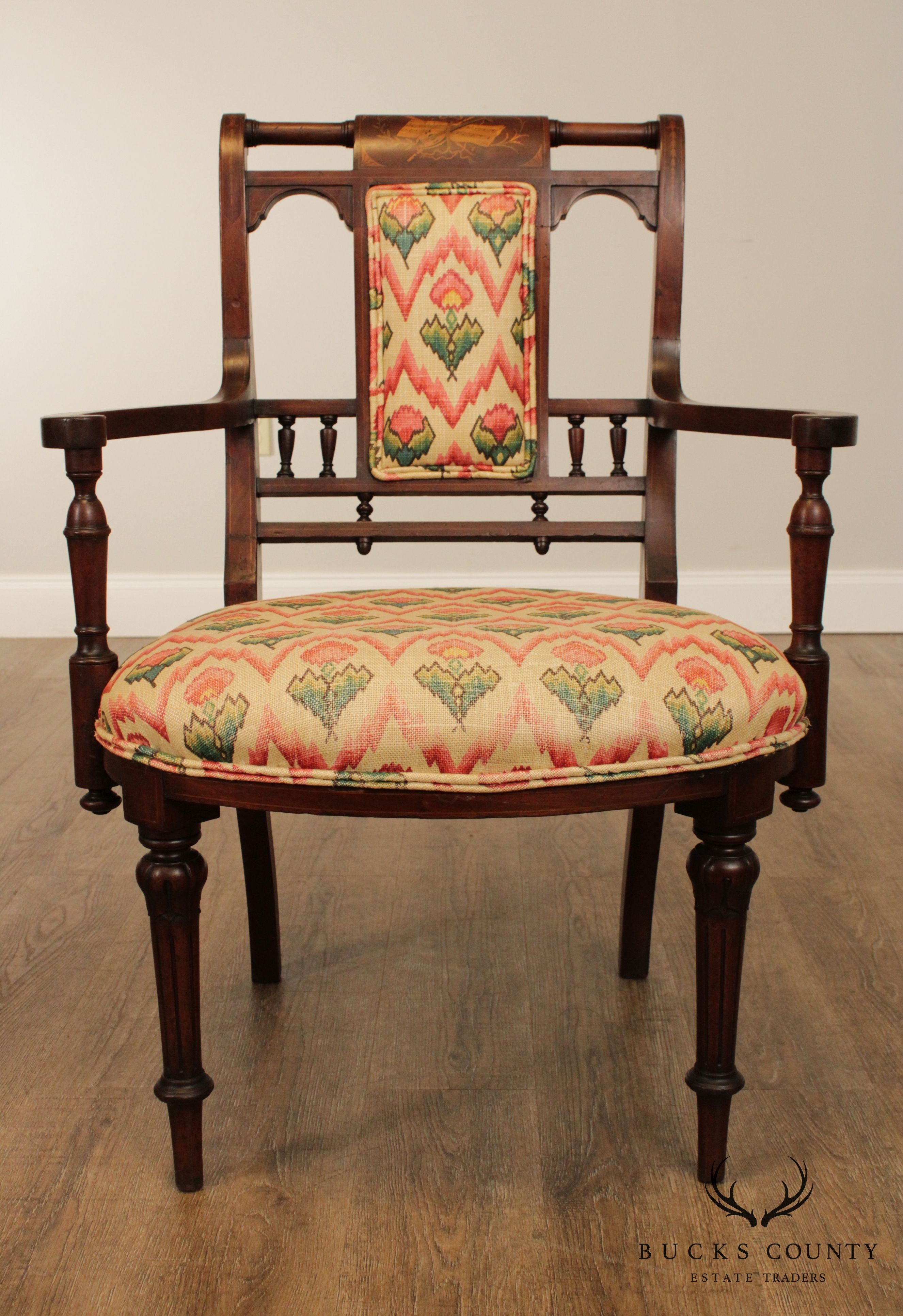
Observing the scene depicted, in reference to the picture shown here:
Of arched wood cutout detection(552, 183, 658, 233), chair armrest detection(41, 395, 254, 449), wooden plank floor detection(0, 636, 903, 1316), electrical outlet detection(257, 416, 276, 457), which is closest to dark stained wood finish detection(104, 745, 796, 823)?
chair armrest detection(41, 395, 254, 449)

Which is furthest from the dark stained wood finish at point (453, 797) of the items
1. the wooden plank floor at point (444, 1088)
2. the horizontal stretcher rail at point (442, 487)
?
the horizontal stretcher rail at point (442, 487)

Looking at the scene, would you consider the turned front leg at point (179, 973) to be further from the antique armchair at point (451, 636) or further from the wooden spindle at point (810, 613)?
the wooden spindle at point (810, 613)

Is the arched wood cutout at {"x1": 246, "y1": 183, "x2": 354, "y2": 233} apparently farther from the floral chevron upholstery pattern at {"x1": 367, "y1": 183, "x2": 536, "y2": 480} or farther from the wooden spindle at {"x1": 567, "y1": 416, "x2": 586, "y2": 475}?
the wooden spindle at {"x1": 567, "y1": 416, "x2": 586, "y2": 475}

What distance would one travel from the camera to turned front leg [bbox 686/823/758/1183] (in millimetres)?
909

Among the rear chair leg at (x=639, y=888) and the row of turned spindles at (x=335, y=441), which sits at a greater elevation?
the row of turned spindles at (x=335, y=441)

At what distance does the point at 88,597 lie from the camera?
0.93 m

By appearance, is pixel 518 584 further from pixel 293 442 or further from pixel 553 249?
pixel 293 442

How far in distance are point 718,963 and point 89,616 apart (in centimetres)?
52

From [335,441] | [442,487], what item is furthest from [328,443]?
[442,487]

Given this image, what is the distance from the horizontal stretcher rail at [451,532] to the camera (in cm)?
124

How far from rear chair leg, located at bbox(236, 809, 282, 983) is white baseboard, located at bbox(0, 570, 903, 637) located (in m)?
1.69

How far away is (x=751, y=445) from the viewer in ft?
9.53

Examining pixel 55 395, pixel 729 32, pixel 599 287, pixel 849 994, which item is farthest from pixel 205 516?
pixel 849 994

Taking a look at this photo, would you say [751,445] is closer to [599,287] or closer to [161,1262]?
[599,287]
